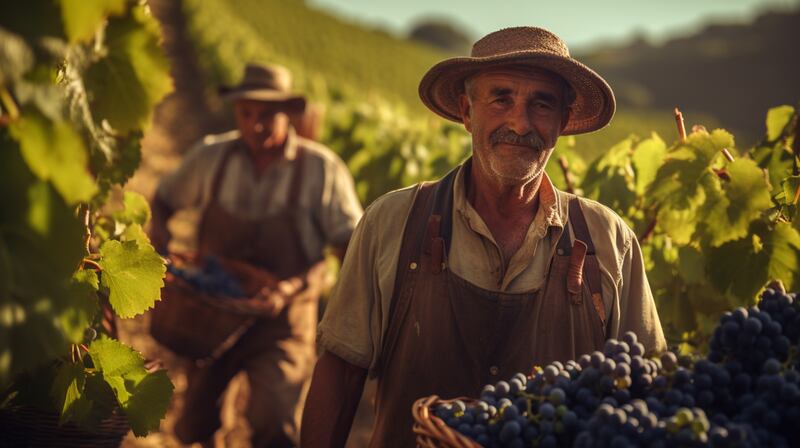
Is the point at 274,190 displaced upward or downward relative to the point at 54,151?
Result: downward

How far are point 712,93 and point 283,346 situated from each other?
87758 millimetres

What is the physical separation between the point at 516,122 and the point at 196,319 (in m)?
2.32

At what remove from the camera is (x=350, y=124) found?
32.1ft

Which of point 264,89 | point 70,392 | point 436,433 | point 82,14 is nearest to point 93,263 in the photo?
point 70,392

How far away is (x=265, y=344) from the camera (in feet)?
16.3

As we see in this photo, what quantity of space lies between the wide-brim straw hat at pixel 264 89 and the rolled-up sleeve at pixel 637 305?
119 inches

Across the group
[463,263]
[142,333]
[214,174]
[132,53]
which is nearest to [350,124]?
[142,333]

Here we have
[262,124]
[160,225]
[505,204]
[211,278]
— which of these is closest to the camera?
[505,204]

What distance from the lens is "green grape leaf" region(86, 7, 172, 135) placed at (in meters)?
1.95

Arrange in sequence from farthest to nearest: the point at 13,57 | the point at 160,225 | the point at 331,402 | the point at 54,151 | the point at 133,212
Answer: the point at 160,225
the point at 133,212
the point at 331,402
the point at 54,151
the point at 13,57

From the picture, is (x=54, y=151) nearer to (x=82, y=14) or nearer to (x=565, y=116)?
(x=82, y=14)

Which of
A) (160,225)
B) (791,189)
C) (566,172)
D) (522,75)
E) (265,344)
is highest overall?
(522,75)

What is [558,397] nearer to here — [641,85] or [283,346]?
[283,346]

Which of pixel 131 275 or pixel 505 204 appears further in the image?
pixel 505 204
